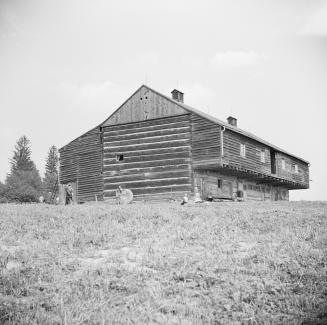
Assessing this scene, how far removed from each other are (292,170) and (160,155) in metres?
19.0

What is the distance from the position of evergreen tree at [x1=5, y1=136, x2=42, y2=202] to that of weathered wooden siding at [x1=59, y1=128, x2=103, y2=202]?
30.2 m

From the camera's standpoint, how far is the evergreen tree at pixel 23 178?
69.1 meters

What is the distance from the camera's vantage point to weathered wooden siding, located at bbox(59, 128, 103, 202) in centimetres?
3180

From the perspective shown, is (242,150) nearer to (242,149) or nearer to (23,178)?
(242,149)

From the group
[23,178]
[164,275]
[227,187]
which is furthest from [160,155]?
[23,178]

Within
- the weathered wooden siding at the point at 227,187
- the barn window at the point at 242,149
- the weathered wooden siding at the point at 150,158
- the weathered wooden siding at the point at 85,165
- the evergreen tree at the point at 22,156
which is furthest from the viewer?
the evergreen tree at the point at 22,156

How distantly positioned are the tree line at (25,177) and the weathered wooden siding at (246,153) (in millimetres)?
42863

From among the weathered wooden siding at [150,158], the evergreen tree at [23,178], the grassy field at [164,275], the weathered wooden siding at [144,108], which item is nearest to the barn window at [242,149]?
the weathered wooden siding at [150,158]

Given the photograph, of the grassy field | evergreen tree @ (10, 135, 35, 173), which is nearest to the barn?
the grassy field

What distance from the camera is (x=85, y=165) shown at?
32750 mm

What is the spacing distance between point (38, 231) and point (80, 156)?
73.5 feet

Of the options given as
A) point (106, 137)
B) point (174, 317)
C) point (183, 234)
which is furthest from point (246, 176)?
point (174, 317)

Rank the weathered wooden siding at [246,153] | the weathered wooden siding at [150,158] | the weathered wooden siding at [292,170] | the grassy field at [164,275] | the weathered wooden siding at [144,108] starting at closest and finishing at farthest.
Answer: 1. the grassy field at [164,275]
2. the weathered wooden siding at [150,158]
3. the weathered wooden siding at [246,153]
4. the weathered wooden siding at [144,108]
5. the weathered wooden siding at [292,170]

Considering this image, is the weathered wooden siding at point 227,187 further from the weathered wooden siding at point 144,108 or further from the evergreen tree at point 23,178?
the evergreen tree at point 23,178
